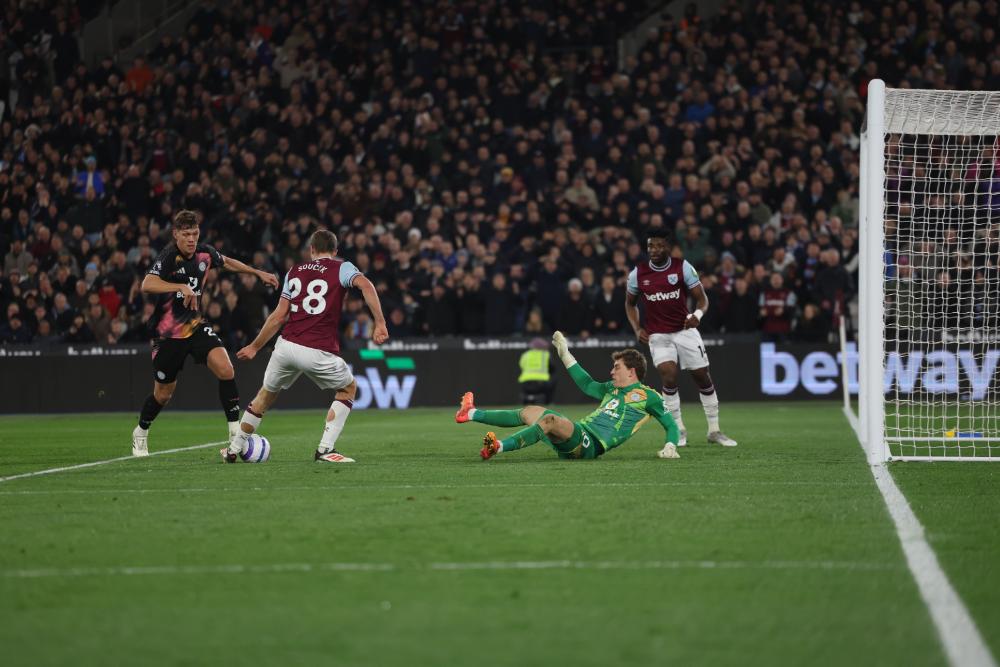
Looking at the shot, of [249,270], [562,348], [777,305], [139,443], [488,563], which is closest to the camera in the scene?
[488,563]

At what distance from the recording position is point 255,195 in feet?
85.9

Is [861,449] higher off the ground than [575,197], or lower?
lower

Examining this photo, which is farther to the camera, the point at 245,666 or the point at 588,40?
the point at 588,40

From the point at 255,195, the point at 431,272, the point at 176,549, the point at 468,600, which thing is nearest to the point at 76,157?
the point at 255,195

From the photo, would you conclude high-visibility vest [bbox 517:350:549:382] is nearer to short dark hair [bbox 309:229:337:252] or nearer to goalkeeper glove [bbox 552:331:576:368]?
goalkeeper glove [bbox 552:331:576:368]

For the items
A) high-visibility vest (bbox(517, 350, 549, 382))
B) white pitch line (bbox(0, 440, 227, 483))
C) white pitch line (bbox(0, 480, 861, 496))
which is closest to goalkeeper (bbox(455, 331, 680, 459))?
white pitch line (bbox(0, 480, 861, 496))

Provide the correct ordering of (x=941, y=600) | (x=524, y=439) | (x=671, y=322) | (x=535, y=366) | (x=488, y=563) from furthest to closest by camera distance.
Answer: (x=535, y=366)
(x=671, y=322)
(x=524, y=439)
(x=488, y=563)
(x=941, y=600)

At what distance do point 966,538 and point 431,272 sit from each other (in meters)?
17.3

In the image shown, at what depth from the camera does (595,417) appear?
1159 centimetres

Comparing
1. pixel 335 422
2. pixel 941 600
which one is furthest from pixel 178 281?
pixel 941 600

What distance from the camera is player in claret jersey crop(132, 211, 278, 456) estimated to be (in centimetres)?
1212

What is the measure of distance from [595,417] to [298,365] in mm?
2532

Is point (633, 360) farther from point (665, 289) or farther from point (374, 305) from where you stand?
point (665, 289)

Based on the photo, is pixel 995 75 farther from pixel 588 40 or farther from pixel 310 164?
pixel 310 164
